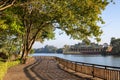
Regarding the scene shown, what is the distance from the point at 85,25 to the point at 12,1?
1847 centimetres

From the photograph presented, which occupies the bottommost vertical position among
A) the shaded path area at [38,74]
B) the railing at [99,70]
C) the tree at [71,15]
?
the shaded path area at [38,74]

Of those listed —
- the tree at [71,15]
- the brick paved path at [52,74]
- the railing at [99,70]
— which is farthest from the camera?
the tree at [71,15]

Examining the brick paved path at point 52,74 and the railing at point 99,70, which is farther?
the brick paved path at point 52,74

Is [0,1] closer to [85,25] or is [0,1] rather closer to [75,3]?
[75,3]

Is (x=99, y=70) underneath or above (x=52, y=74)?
above

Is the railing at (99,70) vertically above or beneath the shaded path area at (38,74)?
above

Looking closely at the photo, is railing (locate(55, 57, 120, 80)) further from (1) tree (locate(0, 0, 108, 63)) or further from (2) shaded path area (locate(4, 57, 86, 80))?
(1) tree (locate(0, 0, 108, 63))

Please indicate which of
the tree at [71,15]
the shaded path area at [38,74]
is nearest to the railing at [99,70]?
the shaded path area at [38,74]

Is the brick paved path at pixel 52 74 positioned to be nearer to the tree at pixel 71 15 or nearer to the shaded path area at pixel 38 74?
the shaded path area at pixel 38 74

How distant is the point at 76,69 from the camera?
31.1 metres

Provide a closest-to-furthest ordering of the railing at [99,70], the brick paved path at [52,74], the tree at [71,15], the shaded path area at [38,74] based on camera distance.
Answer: the railing at [99,70] → the brick paved path at [52,74] → the shaded path area at [38,74] → the tree at [71,15]

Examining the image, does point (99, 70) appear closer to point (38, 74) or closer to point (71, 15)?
point (38, 74)

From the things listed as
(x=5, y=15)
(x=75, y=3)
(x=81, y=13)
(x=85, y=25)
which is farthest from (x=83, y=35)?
(x=5, y=15)

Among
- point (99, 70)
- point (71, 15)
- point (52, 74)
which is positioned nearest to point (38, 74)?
point (52, 74)
